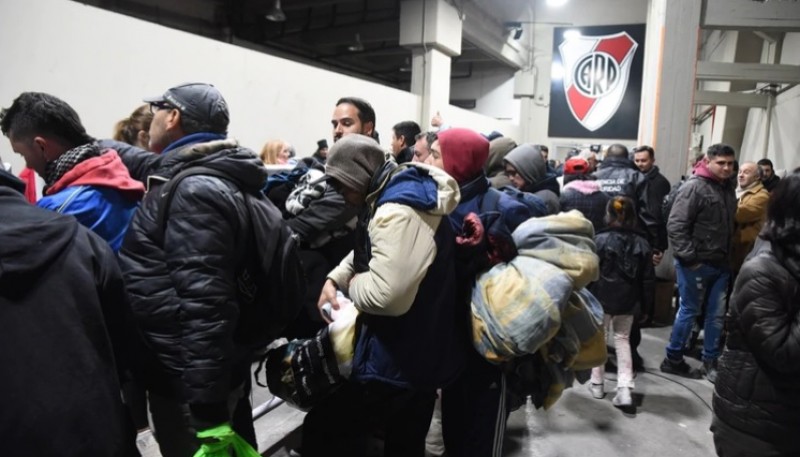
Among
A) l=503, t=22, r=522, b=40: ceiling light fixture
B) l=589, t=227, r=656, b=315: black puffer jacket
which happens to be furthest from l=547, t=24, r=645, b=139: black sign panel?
l=589, t=227, r=656, b=315: black puffer jacket

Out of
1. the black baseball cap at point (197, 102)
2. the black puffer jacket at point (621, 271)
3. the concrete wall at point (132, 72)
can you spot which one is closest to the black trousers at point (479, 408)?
the black baseball cap at point (197, 102)

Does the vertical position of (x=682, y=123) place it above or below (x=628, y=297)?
above

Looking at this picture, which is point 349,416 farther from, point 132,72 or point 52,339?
point 132,72

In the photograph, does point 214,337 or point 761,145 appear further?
point 761,145

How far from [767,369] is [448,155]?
53.7 inches

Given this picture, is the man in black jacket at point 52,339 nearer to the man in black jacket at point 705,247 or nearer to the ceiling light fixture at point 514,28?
the man in black jacket at point 705,247

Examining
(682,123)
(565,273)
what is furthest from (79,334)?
(682,123)

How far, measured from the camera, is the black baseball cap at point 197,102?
1626mm

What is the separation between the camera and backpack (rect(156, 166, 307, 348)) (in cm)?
155

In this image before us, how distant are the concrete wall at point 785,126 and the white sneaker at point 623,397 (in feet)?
19.3

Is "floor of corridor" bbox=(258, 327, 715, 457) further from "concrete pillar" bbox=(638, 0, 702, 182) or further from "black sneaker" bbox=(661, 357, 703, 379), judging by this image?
"concrete pillar" bbox=(638, 0, 702, 182)

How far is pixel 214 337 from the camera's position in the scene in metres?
1.37

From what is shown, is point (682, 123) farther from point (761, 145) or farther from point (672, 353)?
point (761, 145)

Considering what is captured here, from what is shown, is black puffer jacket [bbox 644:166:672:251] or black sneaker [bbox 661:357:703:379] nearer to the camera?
black sneaker [bbox 661:357:703:379]
